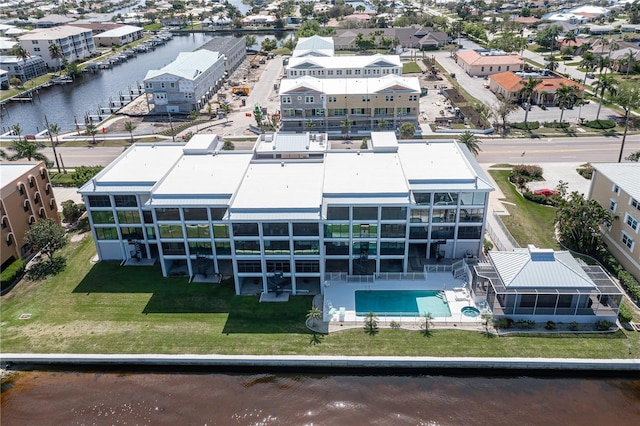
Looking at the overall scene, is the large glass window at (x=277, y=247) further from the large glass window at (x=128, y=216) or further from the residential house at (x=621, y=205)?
the residential house at (x=621, y=205)

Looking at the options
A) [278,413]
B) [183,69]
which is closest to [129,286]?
[278,413]

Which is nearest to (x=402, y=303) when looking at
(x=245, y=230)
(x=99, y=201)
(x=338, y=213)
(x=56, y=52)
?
(x=338, y=213)

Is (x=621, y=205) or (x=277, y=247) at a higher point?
(x=621, y=205)

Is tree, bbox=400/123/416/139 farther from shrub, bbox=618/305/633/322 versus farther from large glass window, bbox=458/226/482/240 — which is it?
shrub, bbox=618/305/633/322

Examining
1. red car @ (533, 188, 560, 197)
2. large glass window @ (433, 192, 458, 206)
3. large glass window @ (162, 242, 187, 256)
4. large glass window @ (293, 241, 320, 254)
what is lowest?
red car @ (533, 188, 560, 197)

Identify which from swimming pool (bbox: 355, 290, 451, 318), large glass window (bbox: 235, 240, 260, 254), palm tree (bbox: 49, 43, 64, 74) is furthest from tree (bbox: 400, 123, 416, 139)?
palm tree (bbox: 49, 43, 64, 74)

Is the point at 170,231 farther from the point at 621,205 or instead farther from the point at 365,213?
the point at 621,205

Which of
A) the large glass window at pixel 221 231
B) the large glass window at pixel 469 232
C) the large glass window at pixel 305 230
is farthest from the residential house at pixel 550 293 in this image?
the large glass window at pixel 221 231

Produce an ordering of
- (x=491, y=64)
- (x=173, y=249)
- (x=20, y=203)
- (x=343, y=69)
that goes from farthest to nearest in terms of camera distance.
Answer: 1. (x=491, y=64)
2. (x=343, y=69)
3. (x=20, y=203)
4. (x=173, y=249)
